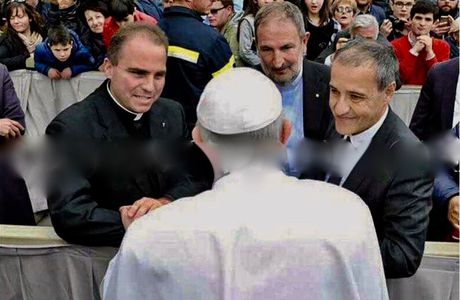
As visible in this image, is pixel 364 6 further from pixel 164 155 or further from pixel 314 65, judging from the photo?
pixel 164 155

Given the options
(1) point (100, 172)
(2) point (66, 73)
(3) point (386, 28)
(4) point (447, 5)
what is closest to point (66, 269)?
(1) point (100, 172)

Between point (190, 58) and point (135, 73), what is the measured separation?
132 centimetres

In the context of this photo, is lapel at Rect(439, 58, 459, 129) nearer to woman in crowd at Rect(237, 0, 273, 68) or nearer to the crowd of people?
the crowd of people

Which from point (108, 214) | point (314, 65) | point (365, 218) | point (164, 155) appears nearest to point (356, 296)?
point (365, 218)

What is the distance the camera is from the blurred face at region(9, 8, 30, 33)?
20.0ft

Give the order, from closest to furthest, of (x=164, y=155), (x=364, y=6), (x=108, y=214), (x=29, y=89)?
(x=108, y=214) → (x=164, y=155) → (x=29, y=89) → (x=364, y=6)

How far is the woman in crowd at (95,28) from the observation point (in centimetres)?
578

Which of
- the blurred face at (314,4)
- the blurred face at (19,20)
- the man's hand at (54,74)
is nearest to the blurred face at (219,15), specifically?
the blurred face at (314,4)

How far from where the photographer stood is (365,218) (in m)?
1.55

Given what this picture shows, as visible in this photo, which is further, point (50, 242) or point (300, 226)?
point (50, 242)

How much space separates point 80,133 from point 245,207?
1.01 metres

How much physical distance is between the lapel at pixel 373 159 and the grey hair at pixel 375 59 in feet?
0.42

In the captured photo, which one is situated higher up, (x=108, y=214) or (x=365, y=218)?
(x=365, y=218)

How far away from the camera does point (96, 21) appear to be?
228 inches
